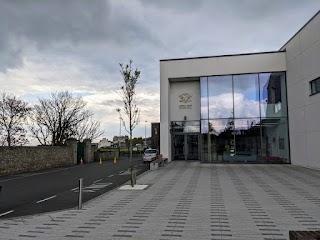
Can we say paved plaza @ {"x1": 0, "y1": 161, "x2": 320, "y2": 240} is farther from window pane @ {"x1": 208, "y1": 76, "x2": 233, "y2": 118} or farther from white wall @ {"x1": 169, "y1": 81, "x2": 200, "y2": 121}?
white wall @ {"x1": 169, "y1": 81, "x2": 200, "y2": 121}

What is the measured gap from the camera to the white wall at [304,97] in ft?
59.6

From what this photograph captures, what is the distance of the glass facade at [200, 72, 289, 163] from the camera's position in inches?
907

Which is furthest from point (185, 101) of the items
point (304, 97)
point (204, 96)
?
point (304, 97)

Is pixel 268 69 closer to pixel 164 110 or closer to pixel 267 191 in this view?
pixel 164 110

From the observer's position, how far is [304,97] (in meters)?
19.9

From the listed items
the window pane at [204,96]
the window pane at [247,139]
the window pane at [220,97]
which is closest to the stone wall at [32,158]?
the window pane at [204,96]

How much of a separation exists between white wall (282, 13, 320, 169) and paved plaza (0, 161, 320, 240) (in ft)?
29.0

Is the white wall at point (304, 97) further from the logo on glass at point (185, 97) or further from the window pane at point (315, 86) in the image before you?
the logo on glass at point (185, 97)

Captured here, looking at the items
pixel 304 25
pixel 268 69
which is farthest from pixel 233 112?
pixel 304 25

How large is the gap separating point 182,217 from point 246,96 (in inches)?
731

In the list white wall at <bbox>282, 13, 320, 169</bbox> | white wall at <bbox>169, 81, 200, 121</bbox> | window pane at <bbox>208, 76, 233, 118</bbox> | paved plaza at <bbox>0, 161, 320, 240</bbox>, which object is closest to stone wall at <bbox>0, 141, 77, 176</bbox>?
white wall at <bbox>169, 81, 200, 121</bbox>

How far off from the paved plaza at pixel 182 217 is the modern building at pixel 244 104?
12213 millimetres

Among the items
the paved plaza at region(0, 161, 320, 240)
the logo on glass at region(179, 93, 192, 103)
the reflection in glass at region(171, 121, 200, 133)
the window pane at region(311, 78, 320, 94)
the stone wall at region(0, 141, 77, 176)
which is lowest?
the paved plaza at region(0, 161, 320, 240)

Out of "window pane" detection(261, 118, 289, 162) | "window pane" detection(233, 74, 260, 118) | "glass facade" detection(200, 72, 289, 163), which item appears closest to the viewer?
"window pane" detection(261, 118, 289, 162)
